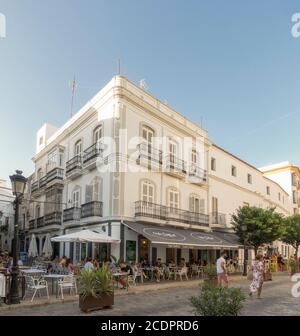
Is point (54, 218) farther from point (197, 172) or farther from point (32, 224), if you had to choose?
point (197, 172)

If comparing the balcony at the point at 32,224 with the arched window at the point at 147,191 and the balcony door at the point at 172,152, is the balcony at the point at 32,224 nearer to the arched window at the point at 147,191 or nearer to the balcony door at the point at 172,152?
the arched window at the point at 147,191

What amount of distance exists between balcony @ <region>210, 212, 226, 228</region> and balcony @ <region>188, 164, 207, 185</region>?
2.89 meters

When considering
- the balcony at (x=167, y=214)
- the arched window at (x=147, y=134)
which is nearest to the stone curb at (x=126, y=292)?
the balcony at (x=167, y=214)

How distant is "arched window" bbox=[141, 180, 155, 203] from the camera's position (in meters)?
21.9

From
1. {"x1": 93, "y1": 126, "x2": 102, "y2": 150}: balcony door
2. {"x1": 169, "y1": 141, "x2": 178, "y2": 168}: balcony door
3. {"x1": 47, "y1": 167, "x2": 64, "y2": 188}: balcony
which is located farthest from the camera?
{"x1": 47, "y1": 167, "x2": 64, "y2": 188}: balcony

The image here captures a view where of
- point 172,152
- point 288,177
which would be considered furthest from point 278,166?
point 172,152

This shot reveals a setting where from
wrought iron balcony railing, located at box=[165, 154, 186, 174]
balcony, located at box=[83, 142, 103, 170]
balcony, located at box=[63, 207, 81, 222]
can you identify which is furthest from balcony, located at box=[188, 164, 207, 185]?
balcony, located at box=[63, 207, 81, 222]

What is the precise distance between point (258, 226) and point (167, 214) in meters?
6.66

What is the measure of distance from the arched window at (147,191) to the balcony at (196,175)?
163 inches

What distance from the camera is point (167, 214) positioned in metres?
22.7

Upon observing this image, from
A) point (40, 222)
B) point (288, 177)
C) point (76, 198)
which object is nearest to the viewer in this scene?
point (76, 198)

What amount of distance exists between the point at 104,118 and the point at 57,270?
29.6 ft

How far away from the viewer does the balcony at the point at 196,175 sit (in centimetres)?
2593

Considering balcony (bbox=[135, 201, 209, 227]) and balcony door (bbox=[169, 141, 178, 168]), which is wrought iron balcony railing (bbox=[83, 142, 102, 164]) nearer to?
balcony (bbox=[135, 201, 209, 227])
